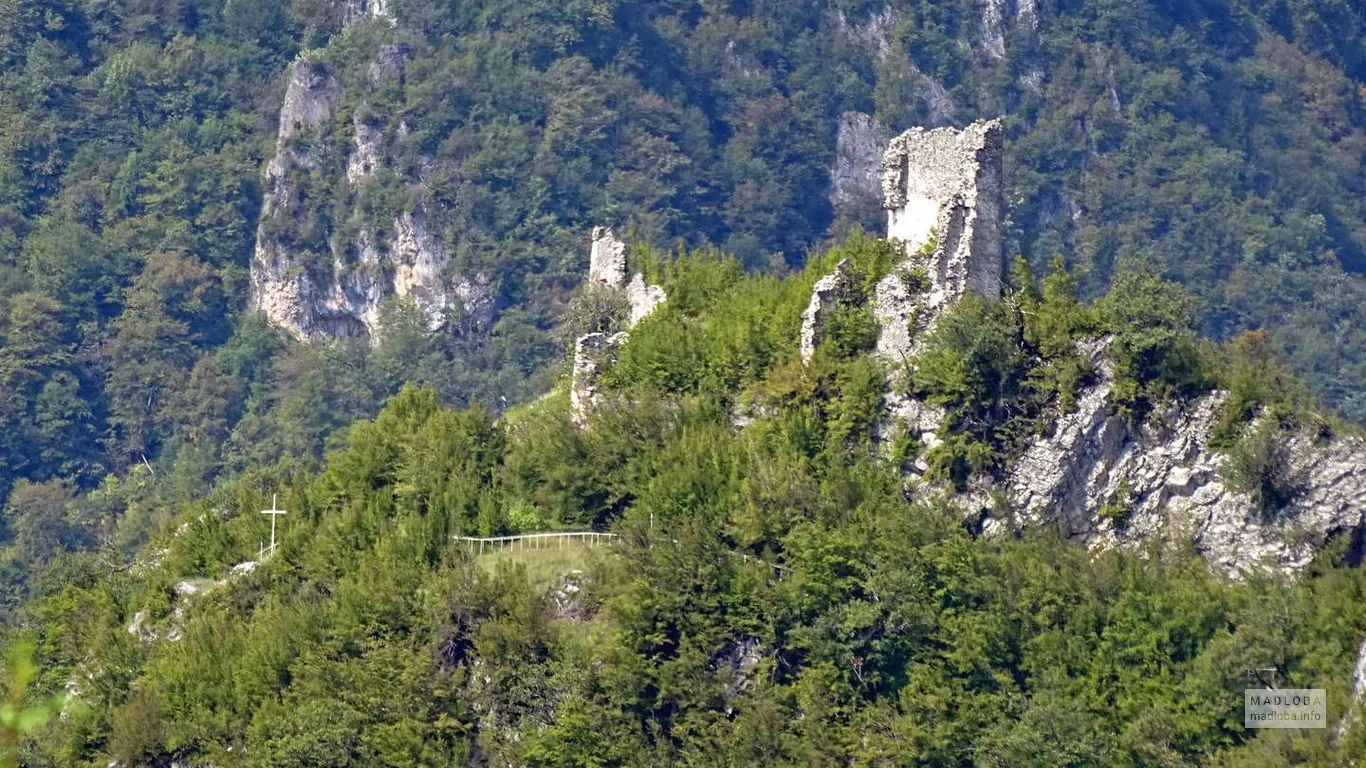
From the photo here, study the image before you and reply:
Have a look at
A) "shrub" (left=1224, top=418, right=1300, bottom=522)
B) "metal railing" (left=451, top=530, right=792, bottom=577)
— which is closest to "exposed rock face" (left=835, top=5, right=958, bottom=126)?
"metal railing" (left=451, top=530, right=792, bottom=577)

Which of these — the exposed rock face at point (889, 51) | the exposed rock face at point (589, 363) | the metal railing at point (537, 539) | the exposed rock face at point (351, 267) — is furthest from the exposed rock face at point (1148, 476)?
the exposed rock face at point (889, 51)

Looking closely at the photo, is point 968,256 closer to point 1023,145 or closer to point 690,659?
point 690,659

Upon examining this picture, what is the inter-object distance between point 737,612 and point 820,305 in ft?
17.1

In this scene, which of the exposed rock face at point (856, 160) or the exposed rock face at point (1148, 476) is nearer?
the exposed rock face at point (1148, 476)

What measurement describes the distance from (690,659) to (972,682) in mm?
3989

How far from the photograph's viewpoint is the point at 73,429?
314 ft

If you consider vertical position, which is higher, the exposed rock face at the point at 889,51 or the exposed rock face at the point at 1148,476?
the exposed rock face at the point at 889,51

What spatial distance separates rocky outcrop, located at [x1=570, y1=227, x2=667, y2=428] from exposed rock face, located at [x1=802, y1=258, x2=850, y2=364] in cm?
349

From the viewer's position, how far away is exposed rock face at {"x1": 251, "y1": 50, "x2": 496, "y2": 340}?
331 feet

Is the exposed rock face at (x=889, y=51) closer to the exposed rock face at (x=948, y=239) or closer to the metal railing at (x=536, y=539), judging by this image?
the exposed rock face at (x=948, y=239)

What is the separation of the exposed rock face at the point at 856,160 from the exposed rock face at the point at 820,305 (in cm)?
5701

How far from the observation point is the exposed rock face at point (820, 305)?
163ft

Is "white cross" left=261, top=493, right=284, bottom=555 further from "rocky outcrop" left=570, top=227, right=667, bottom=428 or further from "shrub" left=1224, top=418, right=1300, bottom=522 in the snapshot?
"shrub" left=1224, top=418, right=1300, bottom=522

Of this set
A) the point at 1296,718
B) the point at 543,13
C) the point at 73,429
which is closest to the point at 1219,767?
the point at 1296,718
